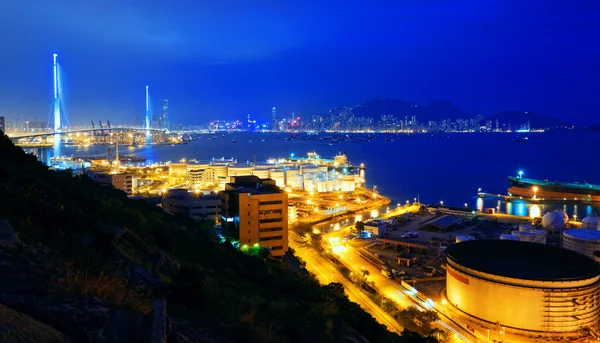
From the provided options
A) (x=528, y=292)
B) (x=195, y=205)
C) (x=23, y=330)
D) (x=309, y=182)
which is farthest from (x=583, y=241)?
(x=309, y=182)

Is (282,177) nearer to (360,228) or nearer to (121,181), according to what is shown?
(121,181)

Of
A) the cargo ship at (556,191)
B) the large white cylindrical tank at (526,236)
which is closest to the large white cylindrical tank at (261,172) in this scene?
the cargo ship at (556,191)

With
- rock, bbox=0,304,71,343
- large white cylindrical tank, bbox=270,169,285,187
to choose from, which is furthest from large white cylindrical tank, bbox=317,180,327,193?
rock, bbox=0,304,71,343

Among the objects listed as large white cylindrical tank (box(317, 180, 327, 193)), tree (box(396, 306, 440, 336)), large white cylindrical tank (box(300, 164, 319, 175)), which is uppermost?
large white cylindrical tank (box(300, 164, 319, 175))

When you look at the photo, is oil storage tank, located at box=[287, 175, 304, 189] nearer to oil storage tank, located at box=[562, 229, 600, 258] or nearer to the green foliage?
the green foliage

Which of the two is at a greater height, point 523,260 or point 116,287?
point 116,287

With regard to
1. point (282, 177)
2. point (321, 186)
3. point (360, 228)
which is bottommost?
point (360, 228)

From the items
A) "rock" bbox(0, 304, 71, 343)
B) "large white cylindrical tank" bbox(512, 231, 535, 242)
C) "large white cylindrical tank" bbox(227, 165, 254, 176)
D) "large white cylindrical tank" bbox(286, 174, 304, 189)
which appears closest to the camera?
"rock" bbox(0, 304, 71, 343)
